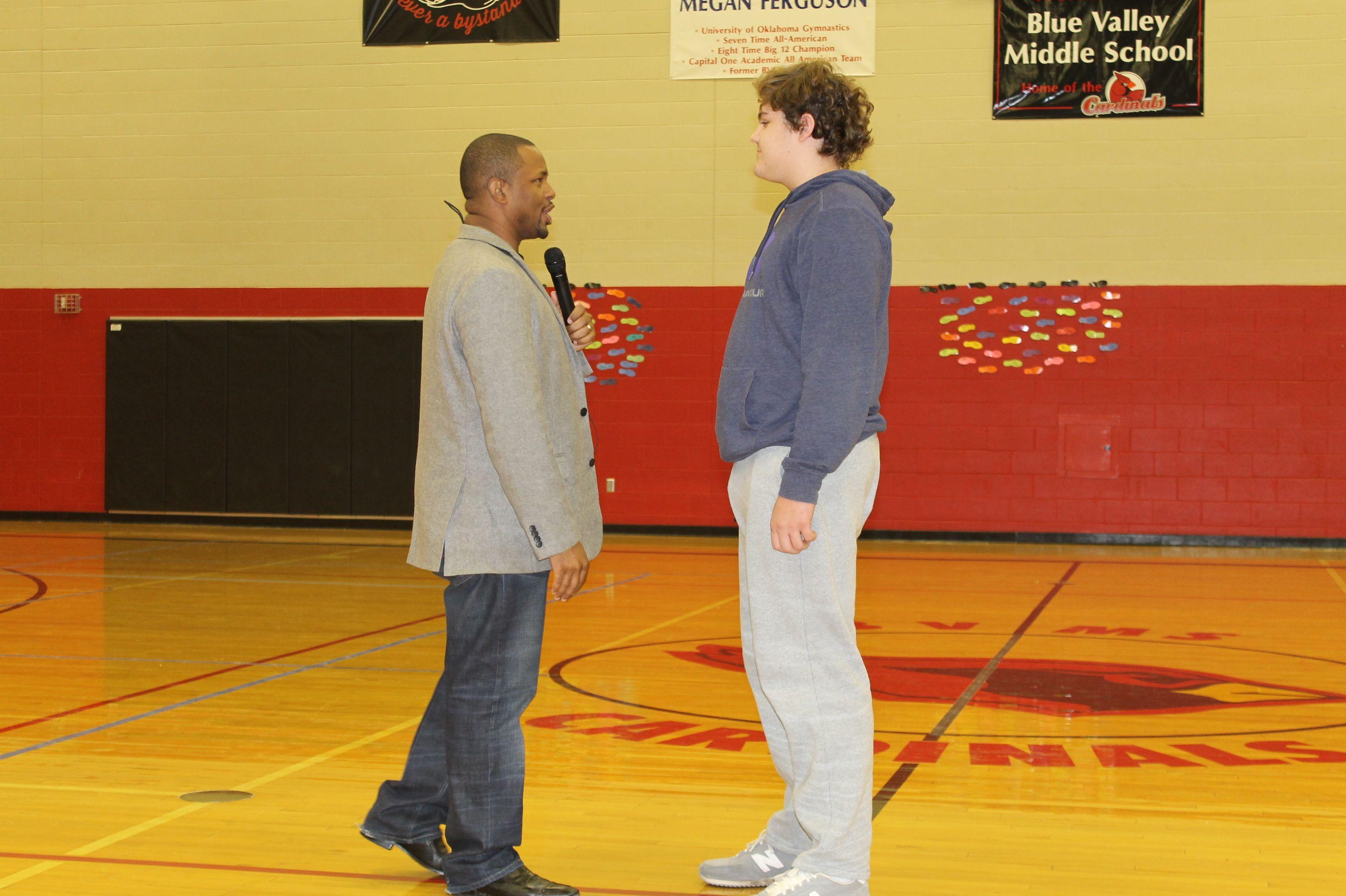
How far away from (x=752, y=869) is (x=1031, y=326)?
29.2 feet

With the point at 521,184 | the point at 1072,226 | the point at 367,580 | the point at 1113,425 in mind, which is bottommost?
the point at 367,580

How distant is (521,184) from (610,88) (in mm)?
9166

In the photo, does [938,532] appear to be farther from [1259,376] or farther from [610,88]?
[610,88]

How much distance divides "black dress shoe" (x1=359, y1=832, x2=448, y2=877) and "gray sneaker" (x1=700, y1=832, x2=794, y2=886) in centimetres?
50

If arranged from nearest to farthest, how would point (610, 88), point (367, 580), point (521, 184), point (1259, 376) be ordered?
point (521, 184), point (367, 580), point (1259, 376), point (610, 88)

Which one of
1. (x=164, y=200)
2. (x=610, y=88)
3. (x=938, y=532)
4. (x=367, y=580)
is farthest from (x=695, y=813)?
(x=164, y=200)

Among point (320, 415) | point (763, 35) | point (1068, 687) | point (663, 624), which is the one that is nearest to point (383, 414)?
point (320, 415)

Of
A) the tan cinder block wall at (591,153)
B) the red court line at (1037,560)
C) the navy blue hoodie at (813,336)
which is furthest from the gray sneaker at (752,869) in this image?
the tan cinder block wall at (591,153)

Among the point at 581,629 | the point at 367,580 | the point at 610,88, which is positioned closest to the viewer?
the point at 581,629

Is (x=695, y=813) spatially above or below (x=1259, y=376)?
below

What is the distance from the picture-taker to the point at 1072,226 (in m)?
10.7

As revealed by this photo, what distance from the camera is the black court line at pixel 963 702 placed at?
325 cm

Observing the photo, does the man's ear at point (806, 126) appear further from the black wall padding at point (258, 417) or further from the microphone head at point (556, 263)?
the black wall padding at point (258, 417)

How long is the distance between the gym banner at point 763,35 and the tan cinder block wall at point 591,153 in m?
0.12
